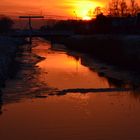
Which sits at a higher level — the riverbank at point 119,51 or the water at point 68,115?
the water at point 68,115

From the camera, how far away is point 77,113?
16.6m

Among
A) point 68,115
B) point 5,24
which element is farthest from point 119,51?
point 5,24

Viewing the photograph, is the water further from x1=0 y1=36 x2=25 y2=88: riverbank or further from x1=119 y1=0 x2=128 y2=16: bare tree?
x1=119 y1=0 x2=128 y2=16: bare tree

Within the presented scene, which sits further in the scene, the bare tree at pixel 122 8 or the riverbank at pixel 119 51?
the bare tree at pixel 122 8

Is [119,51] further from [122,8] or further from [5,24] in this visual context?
[5,24]

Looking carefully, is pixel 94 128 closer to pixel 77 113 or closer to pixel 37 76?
pixel 77 113

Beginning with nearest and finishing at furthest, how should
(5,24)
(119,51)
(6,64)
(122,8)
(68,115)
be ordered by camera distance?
(68,115), (6,64), (119,51), (122,8), (5,24)

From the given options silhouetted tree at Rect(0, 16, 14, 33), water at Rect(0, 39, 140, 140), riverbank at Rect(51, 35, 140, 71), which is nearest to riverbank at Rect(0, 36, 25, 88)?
water at Rect(0, 39, 140, 140)

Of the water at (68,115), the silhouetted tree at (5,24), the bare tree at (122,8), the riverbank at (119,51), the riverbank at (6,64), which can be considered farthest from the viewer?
the silhouetted tree at (5,24)

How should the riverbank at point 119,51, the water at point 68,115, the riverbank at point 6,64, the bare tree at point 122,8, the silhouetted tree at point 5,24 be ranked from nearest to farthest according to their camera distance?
the water at point 68,115
the riverbank at point 6,64
the riverbank at point 119,51
the bare tree at point 122,8
the silhouetted tree at point 5,24

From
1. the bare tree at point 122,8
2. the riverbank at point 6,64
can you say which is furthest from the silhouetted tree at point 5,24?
the riverbank at point 6,64

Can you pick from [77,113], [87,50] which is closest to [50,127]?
[77,113]

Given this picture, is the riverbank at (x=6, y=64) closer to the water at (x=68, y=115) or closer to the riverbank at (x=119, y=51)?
the water at (x=68, y=115)

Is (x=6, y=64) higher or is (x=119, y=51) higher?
(x=6, y=64)
